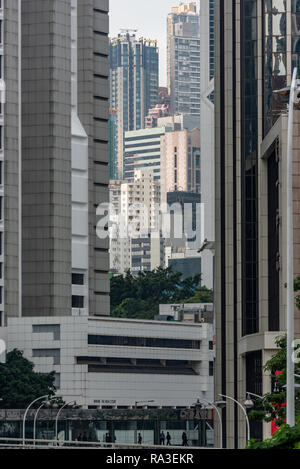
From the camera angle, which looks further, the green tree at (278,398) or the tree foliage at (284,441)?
the green tree at (278,398)

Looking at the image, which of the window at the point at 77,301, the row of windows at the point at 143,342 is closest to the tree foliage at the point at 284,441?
the row of windows at the point at 143,342

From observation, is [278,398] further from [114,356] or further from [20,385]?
[114,356]

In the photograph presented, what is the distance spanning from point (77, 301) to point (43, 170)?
19.0m

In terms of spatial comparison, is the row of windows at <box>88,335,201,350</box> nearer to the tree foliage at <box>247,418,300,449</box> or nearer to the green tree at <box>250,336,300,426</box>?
the green tree at <box>250,336,300,426</box>

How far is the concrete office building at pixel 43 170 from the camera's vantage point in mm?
169500

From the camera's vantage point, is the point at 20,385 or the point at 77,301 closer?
the point at 20,385

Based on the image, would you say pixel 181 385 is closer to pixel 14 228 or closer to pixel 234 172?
pixel 14 228

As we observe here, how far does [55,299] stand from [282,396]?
115 meters

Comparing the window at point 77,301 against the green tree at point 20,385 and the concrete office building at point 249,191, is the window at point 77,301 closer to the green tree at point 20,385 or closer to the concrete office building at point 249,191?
the green tree at point 20,385

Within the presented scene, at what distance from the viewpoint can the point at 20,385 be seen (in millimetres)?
155750

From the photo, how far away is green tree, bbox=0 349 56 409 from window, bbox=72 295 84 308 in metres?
17.8

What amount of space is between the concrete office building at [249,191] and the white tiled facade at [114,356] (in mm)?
54965

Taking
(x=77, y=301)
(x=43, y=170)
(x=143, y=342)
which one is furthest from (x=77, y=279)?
(x=43, y=170)
